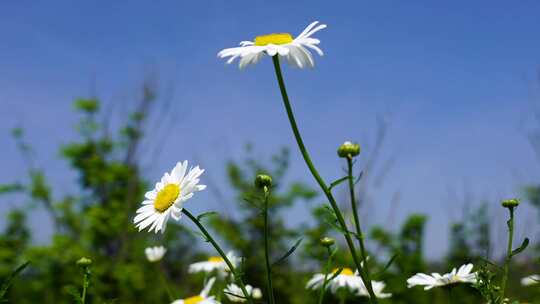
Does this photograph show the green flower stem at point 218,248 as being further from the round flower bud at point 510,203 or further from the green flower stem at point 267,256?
the round flower bud at point 510,203

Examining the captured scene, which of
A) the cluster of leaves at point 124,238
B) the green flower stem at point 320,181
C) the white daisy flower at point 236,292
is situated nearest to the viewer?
the green flower stem at point 320,181

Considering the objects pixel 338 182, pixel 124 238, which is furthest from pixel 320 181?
pixel 124 238

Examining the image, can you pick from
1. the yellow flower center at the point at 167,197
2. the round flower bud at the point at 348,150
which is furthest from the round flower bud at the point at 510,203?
the yellow flower center at the point at 167,197

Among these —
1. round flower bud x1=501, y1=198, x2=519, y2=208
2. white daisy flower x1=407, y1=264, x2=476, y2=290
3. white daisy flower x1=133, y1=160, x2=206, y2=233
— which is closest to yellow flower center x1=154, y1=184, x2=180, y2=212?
white daisy flower x1=133, y1=160, x2=206, y2=233

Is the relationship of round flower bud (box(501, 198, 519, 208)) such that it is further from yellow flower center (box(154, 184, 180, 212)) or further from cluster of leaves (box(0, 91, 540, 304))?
cluster of leaves (box(0, 91, 540, 304))

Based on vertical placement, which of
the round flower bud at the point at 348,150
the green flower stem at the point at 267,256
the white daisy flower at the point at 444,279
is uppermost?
the round flower bud at the point at 348,150

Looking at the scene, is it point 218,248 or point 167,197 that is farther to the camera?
point 167,197

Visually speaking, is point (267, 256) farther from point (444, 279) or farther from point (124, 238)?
point (124, 238)

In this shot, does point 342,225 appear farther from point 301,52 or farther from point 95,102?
point 95,102
